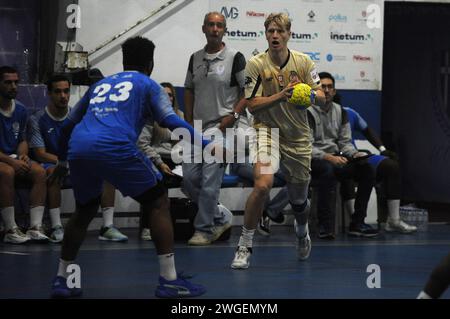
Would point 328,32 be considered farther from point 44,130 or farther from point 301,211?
point 301,211

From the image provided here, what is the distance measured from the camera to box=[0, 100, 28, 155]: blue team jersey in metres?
10.1

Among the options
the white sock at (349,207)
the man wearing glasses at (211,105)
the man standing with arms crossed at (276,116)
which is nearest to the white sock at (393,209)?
the white sock at (349,207)

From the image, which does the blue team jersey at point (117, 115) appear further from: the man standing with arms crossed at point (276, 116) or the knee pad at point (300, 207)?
the knee pad at point (300, 207)

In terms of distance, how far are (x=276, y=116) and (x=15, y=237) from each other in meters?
3.11

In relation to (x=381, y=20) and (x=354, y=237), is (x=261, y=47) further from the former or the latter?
(x=354, y=237)

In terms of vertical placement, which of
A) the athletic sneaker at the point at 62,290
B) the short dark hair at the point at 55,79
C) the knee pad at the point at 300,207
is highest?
the short dark hair at the point at 55,79

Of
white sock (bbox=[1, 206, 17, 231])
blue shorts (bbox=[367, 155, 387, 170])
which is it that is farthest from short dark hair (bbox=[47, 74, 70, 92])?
blue shorts (bbox=[367, 155, 387, 170])

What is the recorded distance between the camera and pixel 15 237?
31.4 feet

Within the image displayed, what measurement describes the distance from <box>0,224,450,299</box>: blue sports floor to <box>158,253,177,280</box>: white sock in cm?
23

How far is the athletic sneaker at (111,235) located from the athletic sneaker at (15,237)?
89 centimetres

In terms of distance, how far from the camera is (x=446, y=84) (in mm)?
15555

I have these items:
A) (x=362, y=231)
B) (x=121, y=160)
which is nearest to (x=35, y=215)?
(x=362, y=231)

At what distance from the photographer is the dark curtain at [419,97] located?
15.5m

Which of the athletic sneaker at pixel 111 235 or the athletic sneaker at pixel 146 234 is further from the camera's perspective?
the athletic sneaker at pixel 146 234
